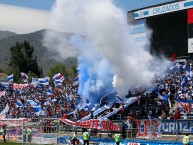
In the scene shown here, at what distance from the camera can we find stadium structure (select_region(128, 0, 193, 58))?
39.6 m

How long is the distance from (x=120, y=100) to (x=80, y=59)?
8249mm

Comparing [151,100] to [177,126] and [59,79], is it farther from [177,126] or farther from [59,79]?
[59,79]

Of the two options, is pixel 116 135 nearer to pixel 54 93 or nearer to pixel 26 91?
pixel 54 93

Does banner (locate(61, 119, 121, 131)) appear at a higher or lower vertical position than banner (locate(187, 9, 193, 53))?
lower

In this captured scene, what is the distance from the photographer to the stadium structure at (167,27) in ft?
130

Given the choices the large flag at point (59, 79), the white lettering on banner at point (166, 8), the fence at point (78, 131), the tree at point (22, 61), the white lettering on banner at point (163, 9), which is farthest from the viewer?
the tree at point (22, 61)

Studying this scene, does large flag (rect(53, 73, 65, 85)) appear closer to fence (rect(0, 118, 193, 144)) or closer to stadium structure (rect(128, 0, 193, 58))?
fence (rect(0, 118, 193, 144))

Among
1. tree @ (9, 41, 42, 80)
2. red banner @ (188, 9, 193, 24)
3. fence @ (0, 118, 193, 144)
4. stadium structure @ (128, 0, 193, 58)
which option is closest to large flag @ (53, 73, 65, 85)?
fence @ (0, 118, 193, 144)

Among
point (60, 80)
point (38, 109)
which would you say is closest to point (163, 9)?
Result: point (60, 80)

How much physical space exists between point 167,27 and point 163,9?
1.59 metres

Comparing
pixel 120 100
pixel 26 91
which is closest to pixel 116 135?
pixel 120 100

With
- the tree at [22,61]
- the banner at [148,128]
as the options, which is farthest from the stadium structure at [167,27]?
the tree at [22,61]

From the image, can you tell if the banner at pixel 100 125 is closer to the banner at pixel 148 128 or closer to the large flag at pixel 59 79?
the banner at pixel 148 128

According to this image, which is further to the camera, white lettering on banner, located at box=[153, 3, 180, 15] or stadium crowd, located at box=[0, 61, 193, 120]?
white lettering on banner, located at box=[153, 3, 180, 15]
